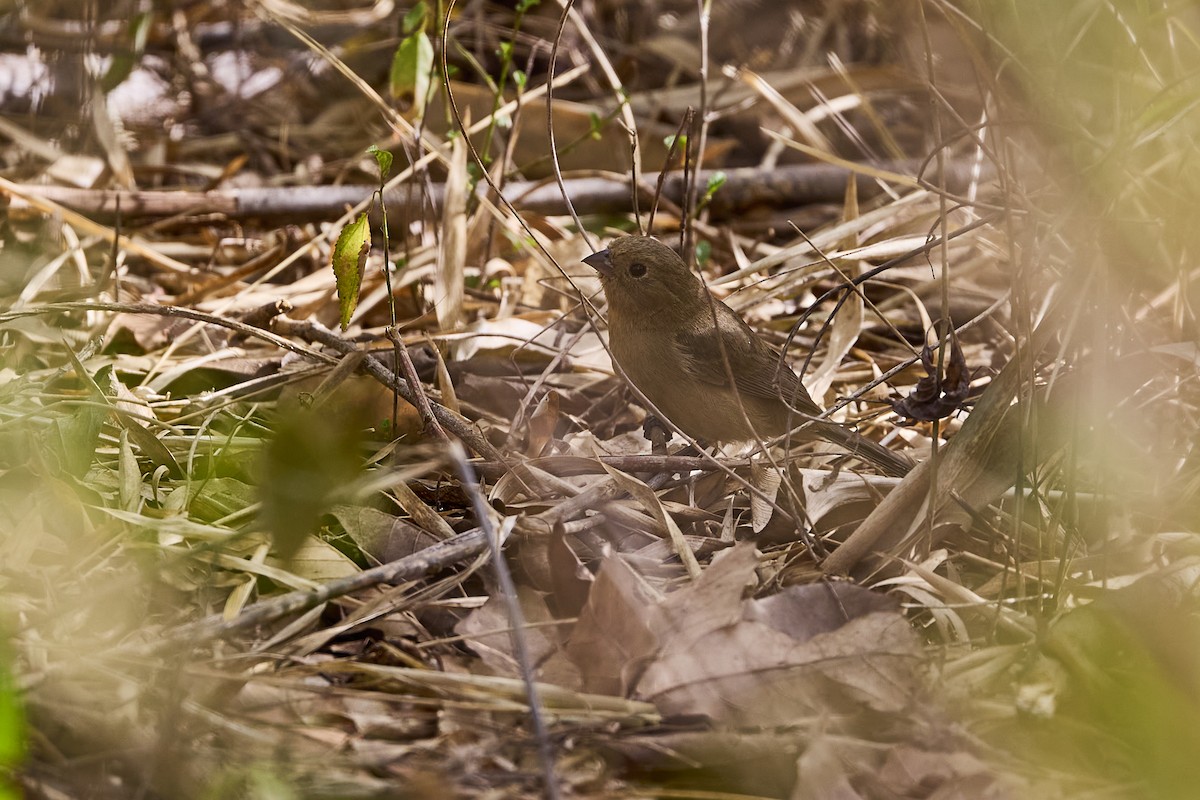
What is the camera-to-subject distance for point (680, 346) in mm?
4363

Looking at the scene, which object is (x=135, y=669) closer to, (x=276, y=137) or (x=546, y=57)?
(x=276, y=137)

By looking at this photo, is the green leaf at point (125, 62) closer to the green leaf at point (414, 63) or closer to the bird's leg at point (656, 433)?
the green leaf at point (414, 63)

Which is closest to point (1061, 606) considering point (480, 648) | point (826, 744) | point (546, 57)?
point (826, 744)

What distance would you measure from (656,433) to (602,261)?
861 mm

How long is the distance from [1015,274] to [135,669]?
2.04 meters

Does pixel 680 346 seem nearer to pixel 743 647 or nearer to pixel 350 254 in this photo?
pixel 350 254

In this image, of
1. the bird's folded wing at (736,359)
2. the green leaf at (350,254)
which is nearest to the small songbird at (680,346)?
the bird's folded wing at (736,359)

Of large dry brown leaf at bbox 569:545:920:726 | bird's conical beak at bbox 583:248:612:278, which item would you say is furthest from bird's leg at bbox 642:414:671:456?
large dry brown leaf at bbox 569:545:920:726

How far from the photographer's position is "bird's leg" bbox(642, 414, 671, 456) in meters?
3.64

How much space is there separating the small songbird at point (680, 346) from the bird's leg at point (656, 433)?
0.35 metres

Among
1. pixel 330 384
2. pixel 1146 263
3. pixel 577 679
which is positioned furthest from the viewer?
pixel 1146 263

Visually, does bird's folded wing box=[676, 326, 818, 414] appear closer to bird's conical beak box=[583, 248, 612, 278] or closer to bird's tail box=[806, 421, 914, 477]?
bird's conical beak box=[583, 248, 612, 278]

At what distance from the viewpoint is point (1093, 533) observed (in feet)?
9.55

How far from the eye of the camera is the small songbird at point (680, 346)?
4227mm
